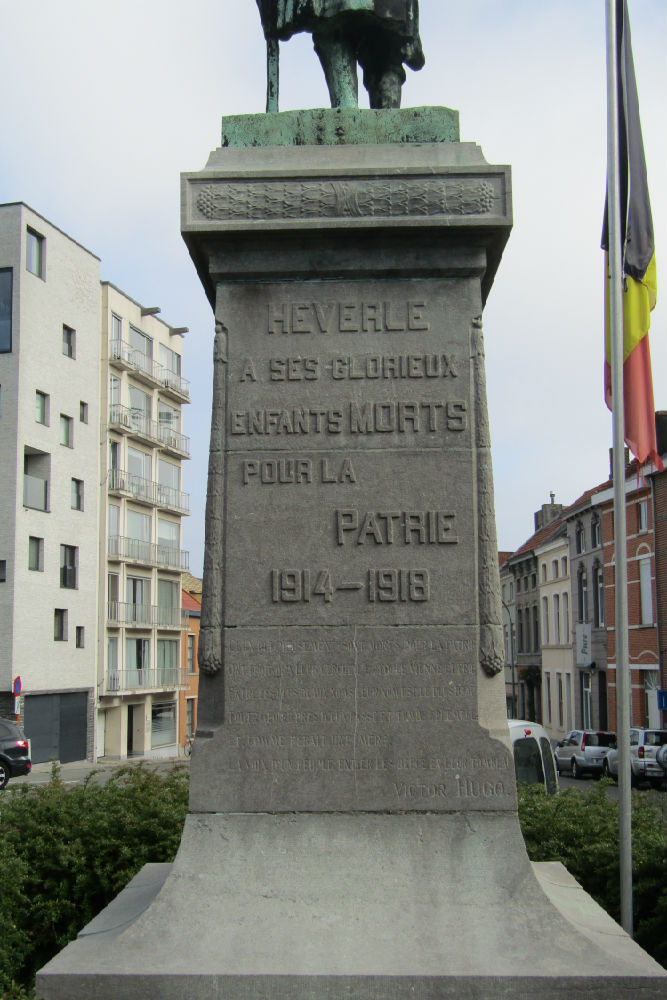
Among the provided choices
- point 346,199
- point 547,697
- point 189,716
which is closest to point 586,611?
point 547,697

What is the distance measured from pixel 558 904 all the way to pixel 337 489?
2.54 m

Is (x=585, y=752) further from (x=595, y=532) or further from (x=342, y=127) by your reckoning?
(x=342, y=127)

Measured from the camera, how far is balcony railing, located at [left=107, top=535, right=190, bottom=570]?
49.6m

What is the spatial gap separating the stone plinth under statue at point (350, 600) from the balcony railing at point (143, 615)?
1725 inches

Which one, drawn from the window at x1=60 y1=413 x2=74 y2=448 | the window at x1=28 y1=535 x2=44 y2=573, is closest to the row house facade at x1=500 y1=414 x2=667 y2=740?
the window at x1=28 y1=535 x2=44 y2=573

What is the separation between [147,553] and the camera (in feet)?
173

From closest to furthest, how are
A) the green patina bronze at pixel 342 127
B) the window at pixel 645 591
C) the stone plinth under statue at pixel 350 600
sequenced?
1. the stone plinth under statue at pixel 350 600
2. the green patina bronze at pixel 342 127
3. the window at pixel 645 591

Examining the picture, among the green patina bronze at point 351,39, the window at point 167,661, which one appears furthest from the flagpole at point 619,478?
the window at point 167,661

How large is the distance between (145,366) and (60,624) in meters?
14.3

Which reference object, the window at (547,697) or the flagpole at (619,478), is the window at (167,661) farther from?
the flagpole at (619,478)

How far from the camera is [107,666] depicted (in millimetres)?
48469

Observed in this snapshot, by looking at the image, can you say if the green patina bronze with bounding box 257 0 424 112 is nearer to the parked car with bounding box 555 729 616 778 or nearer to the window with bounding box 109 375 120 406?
the parked car with bounding box 555 729 616 778

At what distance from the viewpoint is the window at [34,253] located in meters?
43.2

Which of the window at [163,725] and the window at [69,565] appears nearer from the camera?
the window at [69,565]
